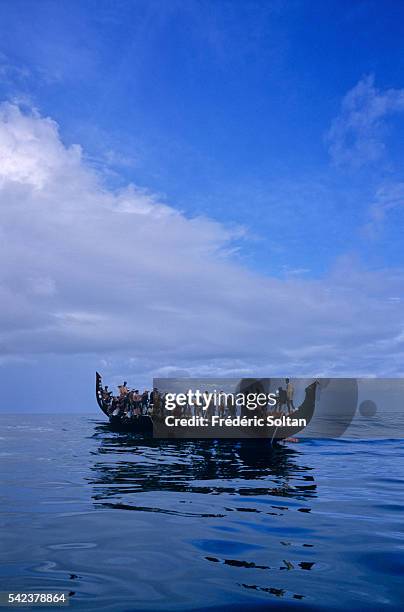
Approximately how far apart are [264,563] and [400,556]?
2.07 m


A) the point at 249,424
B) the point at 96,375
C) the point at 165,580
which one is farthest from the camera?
the point at 96,375

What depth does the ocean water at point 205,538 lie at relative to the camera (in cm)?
527

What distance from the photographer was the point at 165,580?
225 inches

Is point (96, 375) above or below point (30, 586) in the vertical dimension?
above

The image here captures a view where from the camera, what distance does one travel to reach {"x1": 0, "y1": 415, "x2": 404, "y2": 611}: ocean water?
17.3 ft

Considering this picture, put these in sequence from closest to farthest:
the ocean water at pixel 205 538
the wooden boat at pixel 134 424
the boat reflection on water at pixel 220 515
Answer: the ocean water at pixel 205 538 → the boat reflection on water at pixel 220 515 → the wooden boat at pixel 134 424

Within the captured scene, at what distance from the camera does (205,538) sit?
7613 millimetres

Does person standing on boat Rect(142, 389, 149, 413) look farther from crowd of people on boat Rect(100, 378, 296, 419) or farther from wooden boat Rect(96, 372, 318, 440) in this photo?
wooden boat Rect(96, 372, 318, 440)

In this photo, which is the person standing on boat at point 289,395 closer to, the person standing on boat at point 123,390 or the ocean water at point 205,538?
the ocean water at point 205,538

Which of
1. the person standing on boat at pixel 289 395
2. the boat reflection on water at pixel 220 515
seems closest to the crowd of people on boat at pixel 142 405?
the person standing on boat at pixel 289 395

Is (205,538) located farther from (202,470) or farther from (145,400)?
(145,400)

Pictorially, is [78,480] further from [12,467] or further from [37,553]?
[37,553]

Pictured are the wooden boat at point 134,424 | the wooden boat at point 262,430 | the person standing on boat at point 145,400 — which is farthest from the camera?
the person standing on boat at point 145,400

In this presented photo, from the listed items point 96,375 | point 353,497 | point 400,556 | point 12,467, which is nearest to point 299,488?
point 353,497
